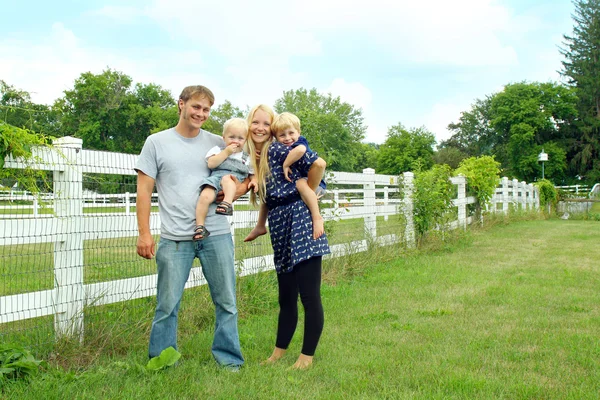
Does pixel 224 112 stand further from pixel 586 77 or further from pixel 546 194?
pixel 546 194

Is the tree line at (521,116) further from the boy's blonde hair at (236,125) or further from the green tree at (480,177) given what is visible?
the boy's blonde hair at (236,125)

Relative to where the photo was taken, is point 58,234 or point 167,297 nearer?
point 167,297

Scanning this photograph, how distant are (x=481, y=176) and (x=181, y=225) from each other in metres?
12.6

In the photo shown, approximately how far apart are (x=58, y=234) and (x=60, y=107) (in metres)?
0.86

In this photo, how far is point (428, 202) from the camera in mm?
10180

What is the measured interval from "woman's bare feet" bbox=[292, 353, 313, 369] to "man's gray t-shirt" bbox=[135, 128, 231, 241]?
1.00 meters

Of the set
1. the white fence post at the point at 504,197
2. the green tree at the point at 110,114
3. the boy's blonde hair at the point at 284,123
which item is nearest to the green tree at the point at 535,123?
the green tree at the point at 110,114

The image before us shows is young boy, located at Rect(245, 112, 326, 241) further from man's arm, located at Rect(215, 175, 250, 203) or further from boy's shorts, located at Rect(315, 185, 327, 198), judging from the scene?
man's arm, located at Rect(215, 175, 250, 203)

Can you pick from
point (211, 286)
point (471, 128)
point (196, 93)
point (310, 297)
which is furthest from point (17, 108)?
point (471, 128)

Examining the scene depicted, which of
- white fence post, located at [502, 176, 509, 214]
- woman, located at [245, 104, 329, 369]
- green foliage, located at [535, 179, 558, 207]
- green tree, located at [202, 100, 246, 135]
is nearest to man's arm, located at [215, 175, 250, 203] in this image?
woman, located at [245, 104, 329, 369]

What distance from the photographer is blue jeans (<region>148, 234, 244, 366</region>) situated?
3596 mm

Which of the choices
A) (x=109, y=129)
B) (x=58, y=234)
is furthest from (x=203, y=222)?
(x=109, y=129)

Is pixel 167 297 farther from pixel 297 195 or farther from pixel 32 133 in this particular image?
pixel 32 133

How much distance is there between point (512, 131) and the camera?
54.2 m
